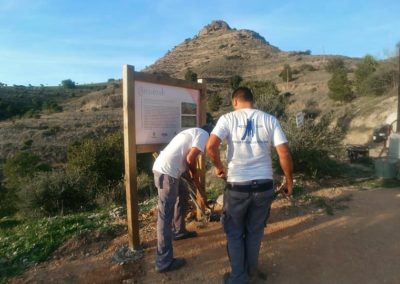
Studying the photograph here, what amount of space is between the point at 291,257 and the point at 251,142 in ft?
5.08

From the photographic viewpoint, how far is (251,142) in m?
3.40

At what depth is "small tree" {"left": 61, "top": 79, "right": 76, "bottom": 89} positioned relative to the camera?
74.6 m

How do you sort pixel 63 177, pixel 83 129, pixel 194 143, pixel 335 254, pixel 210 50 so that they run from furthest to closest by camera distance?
1. pixel 210 50
2. pixel 83 129
3. pixel 63 177
4. pixel 335 254
5. pixel 194 143

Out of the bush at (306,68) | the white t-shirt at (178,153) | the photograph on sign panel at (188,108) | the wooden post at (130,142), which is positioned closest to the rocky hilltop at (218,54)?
the bush at (306,68)

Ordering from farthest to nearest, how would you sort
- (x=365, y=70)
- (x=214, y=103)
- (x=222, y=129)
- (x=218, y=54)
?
(x=218, y=54)
(x=214, y=103)
(x=365, y=70)
(x=222, y=129)

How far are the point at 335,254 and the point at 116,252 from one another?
2.46m

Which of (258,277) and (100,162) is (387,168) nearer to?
(258,277)

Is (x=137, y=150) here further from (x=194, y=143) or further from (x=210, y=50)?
(x=210, y=50)

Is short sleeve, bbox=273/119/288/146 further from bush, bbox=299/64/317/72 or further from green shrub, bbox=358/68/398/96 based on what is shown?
bush, bbox=299/64/317/72

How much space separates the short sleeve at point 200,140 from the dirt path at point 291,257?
1274 mm

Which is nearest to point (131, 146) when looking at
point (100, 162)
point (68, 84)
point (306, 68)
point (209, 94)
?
point (100, 162)

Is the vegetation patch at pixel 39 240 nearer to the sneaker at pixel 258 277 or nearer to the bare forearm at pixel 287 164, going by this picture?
the sneaker at pixel 258 277

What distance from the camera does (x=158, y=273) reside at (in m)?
3.88

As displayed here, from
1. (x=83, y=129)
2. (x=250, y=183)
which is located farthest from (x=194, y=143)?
(x=83, y=129)
